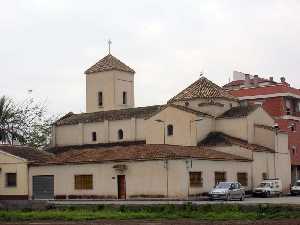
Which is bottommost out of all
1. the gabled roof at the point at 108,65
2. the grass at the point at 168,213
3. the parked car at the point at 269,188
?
the grass at the point at 168,213

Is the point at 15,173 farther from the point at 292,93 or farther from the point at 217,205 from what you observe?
the point at 292,93

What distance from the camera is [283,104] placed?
284ft

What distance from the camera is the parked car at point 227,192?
2180 inches

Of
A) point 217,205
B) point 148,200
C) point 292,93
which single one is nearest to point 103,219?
point 217,205

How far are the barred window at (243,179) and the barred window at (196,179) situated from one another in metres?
6.60

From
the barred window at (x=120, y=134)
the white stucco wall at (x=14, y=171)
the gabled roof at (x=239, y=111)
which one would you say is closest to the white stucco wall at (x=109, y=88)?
the barred window at (x=120, y=134)

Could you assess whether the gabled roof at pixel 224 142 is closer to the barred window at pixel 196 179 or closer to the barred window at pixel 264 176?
the barred window at pixel 264 176

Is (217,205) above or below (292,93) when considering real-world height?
below

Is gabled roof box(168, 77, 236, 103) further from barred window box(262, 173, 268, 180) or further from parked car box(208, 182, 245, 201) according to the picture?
parked car box(208, 182, 245, 201)

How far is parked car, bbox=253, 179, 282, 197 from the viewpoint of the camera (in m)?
63.7

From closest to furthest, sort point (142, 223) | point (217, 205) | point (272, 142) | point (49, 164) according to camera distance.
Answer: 1. point (142, 223)
2. point (217, 205)
3. point (49, 164)
4. point (272, 142)

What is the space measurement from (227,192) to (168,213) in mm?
12146

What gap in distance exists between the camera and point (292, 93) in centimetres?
8762

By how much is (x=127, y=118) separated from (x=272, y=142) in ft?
51.8
